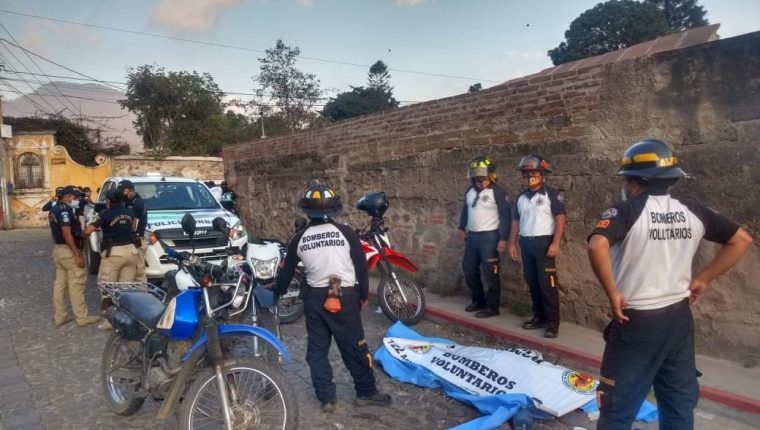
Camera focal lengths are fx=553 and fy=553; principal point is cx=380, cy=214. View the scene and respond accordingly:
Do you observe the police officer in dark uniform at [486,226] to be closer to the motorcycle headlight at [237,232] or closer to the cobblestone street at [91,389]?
the cobblestone street at [91,389]

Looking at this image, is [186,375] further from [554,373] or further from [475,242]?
[475,242]

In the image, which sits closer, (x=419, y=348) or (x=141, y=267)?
(x=419, y=348)

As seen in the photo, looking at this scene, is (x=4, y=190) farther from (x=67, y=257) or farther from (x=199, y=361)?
(x=199, y=361)

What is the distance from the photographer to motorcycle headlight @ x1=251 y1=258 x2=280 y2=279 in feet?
13.9

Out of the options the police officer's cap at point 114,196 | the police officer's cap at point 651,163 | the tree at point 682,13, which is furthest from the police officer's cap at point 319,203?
the tree at point 682,13

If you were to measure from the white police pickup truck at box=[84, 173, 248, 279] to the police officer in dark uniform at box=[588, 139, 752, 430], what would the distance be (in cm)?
533

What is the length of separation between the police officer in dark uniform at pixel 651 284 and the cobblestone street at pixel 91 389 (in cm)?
130

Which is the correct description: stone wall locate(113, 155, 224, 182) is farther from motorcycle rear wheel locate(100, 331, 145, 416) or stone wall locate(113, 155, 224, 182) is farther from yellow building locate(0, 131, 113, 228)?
motorcycle rear wheel locate(100, 331, 145, 416)

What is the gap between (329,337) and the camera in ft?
14.1

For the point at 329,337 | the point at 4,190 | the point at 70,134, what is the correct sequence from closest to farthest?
1. the point at 329,337
2. the point at 4,190
3. the point at 70,134

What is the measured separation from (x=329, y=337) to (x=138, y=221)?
13.6 ft

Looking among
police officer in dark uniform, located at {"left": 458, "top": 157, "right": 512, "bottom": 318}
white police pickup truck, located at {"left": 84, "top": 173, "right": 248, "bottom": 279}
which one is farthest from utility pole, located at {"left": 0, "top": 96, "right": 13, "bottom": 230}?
police officer in dark uniform, located at {"left": 458, "top": 157, "right": 512, "bottom": 318}

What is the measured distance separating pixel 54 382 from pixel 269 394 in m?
2.96

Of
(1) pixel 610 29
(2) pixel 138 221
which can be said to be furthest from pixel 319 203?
(1) pixel 610 29
